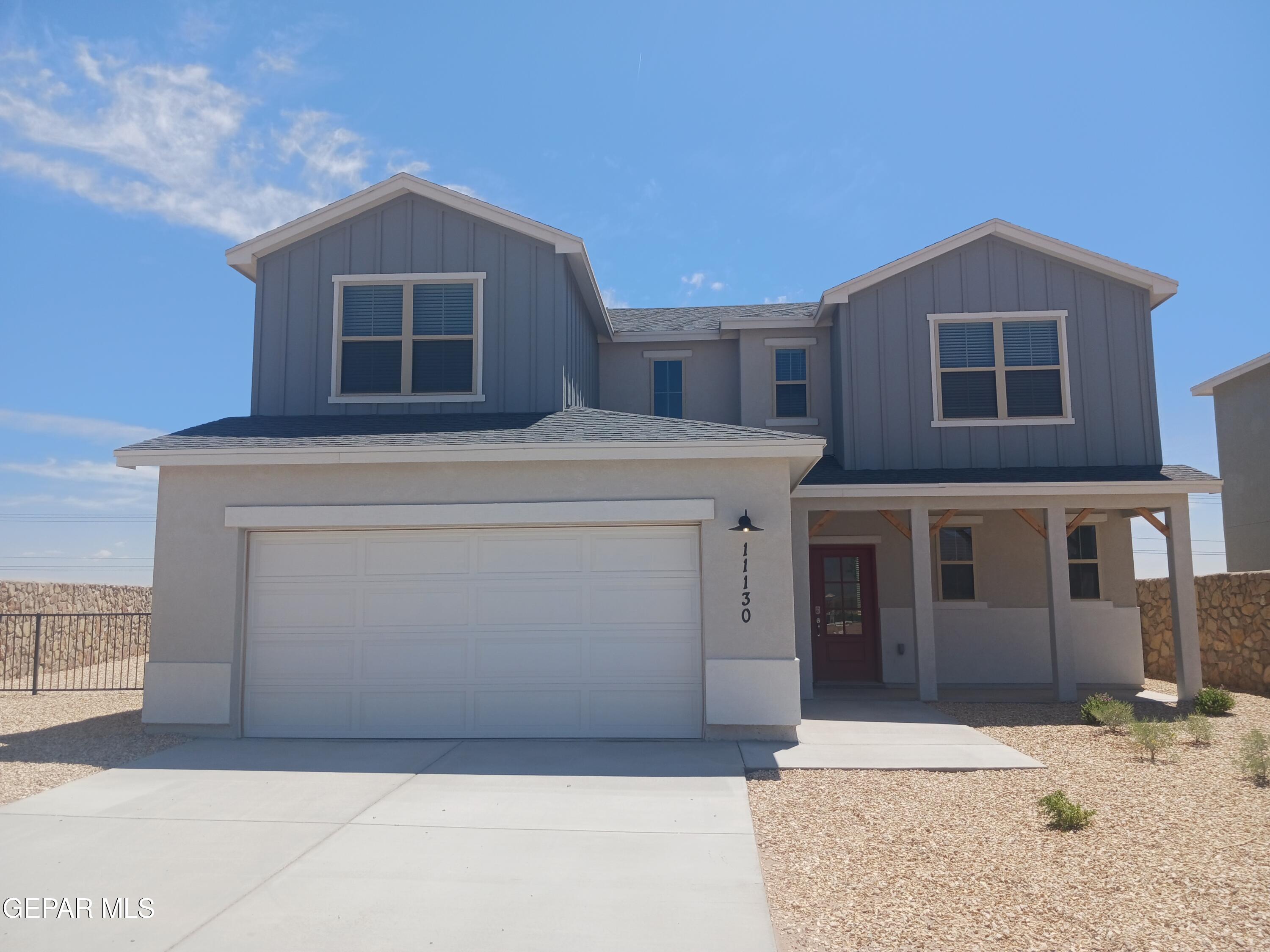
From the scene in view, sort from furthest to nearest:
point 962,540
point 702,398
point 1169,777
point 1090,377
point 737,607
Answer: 1. point 702,398
2. point 962,540
3. point 1090,377
4. point 737,607
5. point 1169,777

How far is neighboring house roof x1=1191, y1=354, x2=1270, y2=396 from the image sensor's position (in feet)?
62.2

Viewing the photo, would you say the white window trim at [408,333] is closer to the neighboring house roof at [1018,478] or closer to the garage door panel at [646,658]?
the garage door panel at [646,658]

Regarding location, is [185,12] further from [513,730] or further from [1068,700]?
[1068,700]

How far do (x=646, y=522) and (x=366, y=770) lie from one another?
3835 mm

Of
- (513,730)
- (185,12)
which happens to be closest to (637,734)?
(513,730)

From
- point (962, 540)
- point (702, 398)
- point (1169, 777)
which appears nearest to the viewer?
point (1169, 777)

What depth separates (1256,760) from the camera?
794 centimetres

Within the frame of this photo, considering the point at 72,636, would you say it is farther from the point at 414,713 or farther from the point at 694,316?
the point at 694,316

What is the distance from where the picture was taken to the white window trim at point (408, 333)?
12.6 meters

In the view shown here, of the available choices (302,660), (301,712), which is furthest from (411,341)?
(301,712)

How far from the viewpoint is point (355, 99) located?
525 inches

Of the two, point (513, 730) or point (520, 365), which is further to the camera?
point (520, 365)

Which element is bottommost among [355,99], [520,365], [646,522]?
[646,522]

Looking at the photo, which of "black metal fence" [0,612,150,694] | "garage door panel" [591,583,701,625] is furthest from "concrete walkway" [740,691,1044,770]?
"black metal fence" [0,612,150,694]
